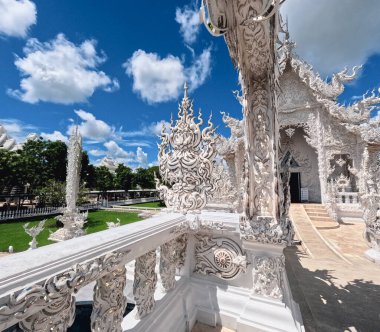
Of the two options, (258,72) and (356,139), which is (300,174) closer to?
(356,139)

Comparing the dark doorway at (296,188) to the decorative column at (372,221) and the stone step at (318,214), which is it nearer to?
the stone step at (318,214)

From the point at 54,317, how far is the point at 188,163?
1.82 metres

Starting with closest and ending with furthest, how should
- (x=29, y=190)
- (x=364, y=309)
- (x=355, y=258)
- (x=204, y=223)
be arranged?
(x=204, y=223)
(x=364, y=309)
(x=355, y=258)
(x=29, y=190)

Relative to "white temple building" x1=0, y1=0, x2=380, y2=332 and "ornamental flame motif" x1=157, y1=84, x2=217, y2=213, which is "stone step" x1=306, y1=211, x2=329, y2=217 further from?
"ornamental flame motif" x1=157, y1=84, x2=217, y2=213

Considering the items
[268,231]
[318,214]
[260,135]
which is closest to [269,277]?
[268,231]

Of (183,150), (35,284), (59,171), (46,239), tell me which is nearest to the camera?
(35,284)

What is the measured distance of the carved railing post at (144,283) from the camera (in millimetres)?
1540

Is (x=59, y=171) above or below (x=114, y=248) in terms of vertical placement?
above

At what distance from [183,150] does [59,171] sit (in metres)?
27.8

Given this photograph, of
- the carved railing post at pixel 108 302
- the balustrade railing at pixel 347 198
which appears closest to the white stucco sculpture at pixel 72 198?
the carved railing post at pixel 108 302

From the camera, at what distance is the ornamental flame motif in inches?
96.7

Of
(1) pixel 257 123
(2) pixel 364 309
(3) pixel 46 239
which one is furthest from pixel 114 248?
(3) pixel 46 239

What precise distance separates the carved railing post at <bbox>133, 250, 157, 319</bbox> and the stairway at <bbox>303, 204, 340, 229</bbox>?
30.6ft

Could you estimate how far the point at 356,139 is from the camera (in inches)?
444
